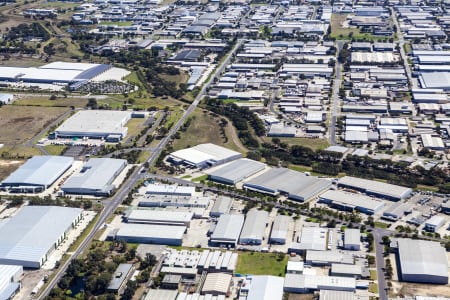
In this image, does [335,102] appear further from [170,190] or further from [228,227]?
[228,227]

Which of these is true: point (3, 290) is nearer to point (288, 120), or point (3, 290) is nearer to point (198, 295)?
point (198, 295)

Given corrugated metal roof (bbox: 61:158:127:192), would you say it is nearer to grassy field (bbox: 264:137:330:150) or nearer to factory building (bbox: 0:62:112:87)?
grassy field (bbox: 264:137:330:150)

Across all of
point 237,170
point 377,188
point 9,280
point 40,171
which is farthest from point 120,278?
point 377,188

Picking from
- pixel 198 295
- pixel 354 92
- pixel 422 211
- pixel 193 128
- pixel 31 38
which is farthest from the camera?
pixel 31 38

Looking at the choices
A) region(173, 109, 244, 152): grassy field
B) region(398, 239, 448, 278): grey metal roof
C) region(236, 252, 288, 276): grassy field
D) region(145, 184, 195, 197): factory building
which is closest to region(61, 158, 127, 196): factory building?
region(145, 184, 195, 197): factory building

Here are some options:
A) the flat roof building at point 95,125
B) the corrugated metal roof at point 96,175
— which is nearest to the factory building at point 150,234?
the corrugated metal roof at point 96,175

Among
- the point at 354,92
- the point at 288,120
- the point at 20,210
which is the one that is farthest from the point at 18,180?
the point at 354,92

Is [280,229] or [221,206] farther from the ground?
[221,206]
